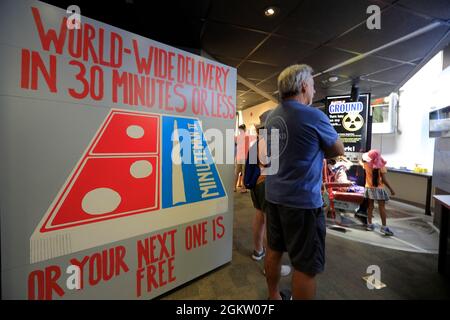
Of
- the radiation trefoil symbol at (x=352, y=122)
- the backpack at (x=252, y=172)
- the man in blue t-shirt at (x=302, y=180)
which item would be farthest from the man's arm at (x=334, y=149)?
the radiation trefoil symbol at (x=352, y=122)

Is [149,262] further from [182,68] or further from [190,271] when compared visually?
[182,68]

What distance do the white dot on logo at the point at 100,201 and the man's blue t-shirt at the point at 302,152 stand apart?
1.08m

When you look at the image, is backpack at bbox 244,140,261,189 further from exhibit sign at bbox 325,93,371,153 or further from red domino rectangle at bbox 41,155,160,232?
exhibit sign at bbox 325,93,371,153

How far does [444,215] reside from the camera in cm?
202

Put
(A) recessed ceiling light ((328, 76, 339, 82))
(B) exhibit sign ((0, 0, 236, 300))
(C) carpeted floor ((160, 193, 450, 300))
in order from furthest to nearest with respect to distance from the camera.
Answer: (A) recessed ceiling light ((328, 76, 339, 82)), (C) carpeted floor ((160, 193, 450, 300)), (B) exhibit sign ((0, 0, 236, 300))

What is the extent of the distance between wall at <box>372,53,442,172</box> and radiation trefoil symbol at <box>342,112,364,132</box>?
1.48 meters

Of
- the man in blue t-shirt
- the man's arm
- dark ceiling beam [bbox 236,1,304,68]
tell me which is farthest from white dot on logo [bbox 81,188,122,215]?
dark ceiling beam [bbox 236,1,304,68]

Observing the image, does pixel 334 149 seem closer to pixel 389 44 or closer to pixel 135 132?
pixel 135 132

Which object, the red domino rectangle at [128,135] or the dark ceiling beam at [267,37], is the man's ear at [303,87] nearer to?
the red domino rectangle at [128,135]

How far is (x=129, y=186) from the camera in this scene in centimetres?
143

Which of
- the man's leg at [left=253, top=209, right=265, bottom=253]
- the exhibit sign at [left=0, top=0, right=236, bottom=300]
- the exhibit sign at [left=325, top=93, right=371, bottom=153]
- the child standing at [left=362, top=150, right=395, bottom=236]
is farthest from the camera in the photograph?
the exhibit sign at [left=325, top=93, right=371, bottom=153]

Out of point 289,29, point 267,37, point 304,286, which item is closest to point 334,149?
point 304,286

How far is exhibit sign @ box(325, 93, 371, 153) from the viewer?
14.5 feet
